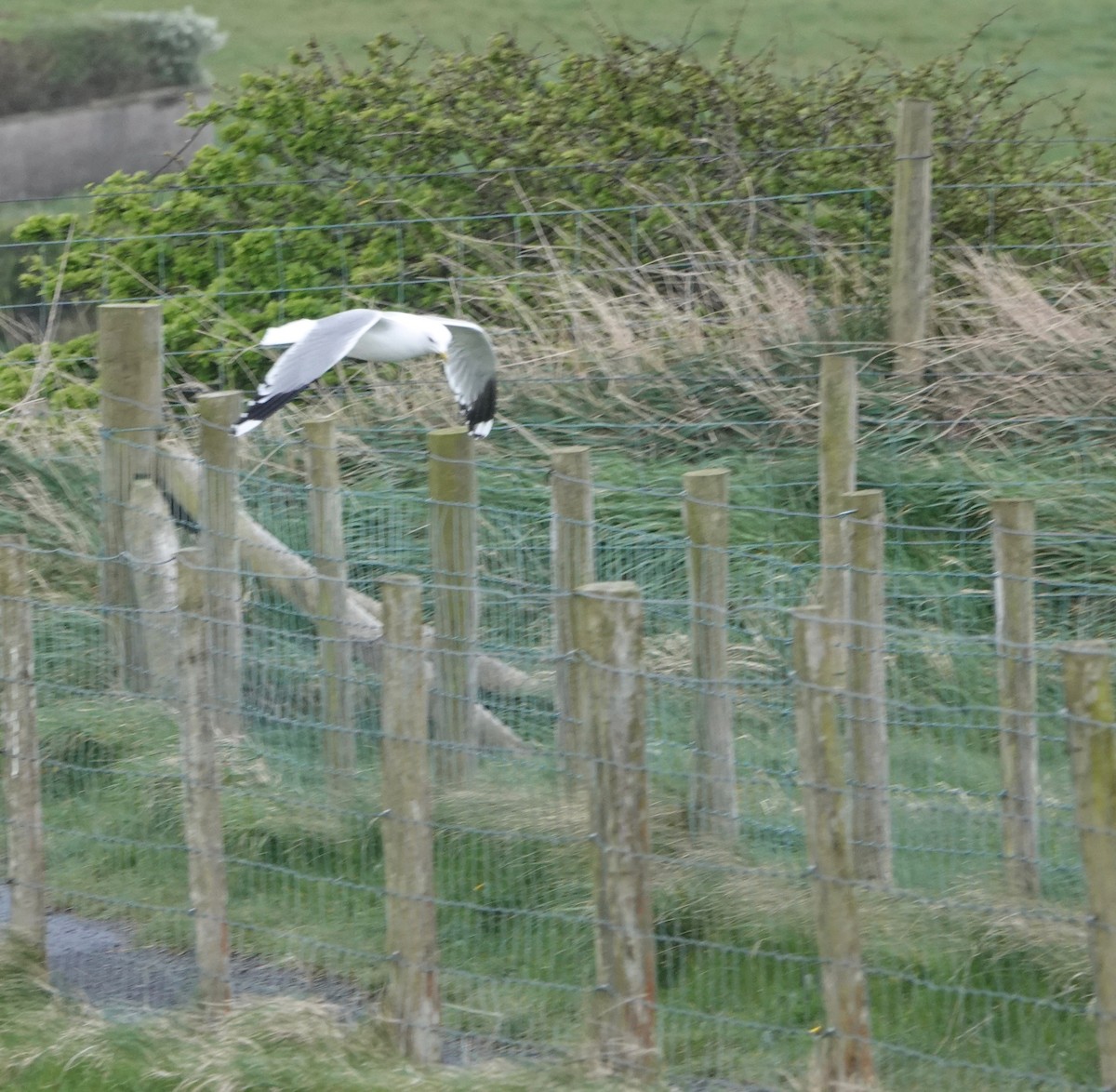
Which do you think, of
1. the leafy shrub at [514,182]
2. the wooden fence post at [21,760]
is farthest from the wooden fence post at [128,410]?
the leafy shrub at [514,182]

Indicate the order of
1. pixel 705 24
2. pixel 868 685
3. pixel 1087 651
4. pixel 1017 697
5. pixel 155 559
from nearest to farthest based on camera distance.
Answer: pixel 1087 651 < pixel 1017 697 < pixel 868 685 < pixel 155 559 < pixel 705 24

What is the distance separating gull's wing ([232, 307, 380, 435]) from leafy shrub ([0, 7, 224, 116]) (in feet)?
75.5

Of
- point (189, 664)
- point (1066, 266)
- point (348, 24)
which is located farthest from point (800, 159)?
point (348, 24)

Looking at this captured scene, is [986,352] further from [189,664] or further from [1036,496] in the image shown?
[189,664]

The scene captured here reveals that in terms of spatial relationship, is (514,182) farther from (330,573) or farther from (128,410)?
(330,573)

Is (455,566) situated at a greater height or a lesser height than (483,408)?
lesser

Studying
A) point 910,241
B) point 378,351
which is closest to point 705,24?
point 910,241

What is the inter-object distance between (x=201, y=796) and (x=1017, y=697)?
1.85 metres

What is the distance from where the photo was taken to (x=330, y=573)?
5.02m

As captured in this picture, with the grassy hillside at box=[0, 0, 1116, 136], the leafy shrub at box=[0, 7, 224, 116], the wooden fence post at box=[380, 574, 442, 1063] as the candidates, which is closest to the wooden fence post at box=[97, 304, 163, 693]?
the wooden fence post at box=[380, 574, 442, 1063]

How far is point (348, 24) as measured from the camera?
1126 inches

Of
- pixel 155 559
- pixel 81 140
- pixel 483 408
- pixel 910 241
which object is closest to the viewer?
pixel 155 559

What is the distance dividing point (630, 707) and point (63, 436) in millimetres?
4890

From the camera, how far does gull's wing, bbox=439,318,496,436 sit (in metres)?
6.09
